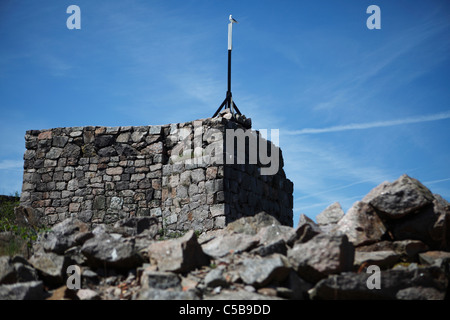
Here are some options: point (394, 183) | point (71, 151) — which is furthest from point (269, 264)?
point (71, 151)

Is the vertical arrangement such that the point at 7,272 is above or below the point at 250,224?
below

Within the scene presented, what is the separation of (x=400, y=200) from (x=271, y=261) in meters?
2.04

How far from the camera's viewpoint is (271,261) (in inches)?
198

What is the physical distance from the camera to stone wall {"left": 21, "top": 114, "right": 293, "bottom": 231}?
9.55 meters

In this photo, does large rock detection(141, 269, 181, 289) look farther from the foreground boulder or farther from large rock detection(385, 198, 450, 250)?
large rock detection(385, 198, 450, 250)

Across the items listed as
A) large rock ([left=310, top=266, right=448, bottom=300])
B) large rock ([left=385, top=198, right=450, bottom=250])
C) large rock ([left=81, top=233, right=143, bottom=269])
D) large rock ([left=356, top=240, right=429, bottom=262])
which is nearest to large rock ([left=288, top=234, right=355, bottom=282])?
large rock ([left=310, top=266, right=448, bottom=300])

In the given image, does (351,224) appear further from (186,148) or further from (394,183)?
(186,148)

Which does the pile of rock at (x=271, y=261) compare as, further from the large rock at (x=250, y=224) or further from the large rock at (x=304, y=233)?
the large rock at (x=250, y=224)

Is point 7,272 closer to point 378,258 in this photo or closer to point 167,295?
point 167,295

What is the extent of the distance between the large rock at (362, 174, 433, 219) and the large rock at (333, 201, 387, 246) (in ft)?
0.38

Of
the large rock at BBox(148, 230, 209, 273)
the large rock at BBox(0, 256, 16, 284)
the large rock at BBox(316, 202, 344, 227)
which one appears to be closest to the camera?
the large rock at BBox(0, 256, 16, 284)

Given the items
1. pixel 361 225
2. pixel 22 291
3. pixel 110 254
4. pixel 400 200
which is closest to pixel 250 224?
pixel 361 225

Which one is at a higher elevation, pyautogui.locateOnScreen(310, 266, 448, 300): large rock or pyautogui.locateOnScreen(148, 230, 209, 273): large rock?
pyautogui.locateOnScreen(148, 230, 209, 273): large rock
